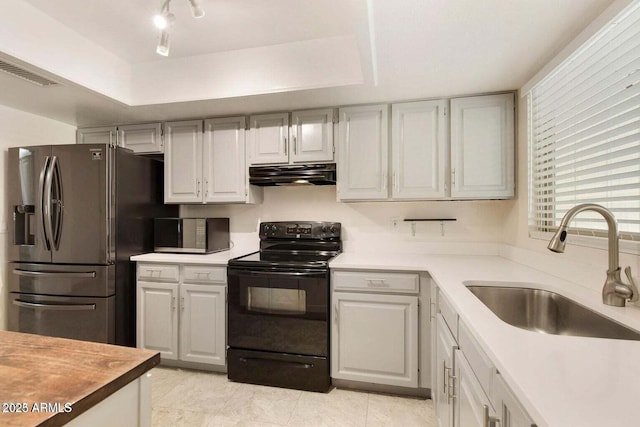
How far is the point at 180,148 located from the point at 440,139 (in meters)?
2.23

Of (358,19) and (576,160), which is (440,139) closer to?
(576,160)

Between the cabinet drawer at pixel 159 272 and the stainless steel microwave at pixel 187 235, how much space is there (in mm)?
227

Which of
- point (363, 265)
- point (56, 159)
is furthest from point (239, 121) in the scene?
point (363, 265)

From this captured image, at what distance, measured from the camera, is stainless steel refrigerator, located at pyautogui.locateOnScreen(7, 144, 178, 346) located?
2.28 metres

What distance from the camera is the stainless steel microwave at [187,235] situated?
101 inches

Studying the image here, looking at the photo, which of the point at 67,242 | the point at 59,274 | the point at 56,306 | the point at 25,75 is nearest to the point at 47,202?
the point at 67,242

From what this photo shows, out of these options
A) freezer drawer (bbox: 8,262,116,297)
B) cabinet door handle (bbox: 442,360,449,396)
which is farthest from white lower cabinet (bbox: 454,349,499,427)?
freezer drawer (bbox: 8,262,116,297)

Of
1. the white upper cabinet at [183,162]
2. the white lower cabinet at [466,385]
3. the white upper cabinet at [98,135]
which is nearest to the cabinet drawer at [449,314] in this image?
the white lower cabinet at [466,385]

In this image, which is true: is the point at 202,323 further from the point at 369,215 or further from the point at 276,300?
the point at 369,215

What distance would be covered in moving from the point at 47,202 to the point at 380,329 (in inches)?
105

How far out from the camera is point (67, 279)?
229cm

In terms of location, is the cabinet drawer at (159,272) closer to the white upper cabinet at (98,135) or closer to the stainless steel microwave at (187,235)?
the stainless steel microwave at (187,235)

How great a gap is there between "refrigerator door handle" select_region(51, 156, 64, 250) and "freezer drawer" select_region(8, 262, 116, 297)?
21cm

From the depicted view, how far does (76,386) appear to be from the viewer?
26.2 inches
